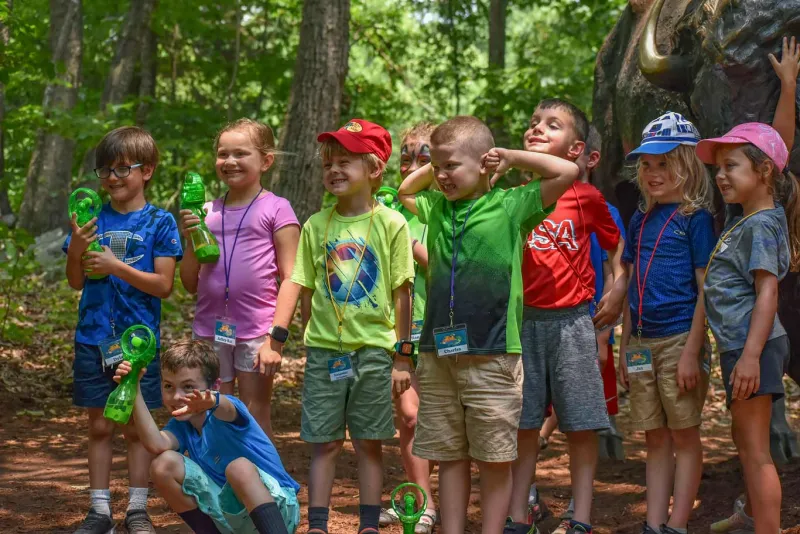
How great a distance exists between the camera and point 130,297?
4.63m

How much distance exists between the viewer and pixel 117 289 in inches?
182

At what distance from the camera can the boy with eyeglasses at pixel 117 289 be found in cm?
446

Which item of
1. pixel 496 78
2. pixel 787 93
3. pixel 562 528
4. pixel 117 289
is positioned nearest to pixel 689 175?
pixel 787 93

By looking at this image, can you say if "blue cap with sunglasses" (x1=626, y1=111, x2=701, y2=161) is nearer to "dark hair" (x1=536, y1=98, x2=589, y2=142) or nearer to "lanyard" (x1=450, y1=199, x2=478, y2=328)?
"dark hair" (x1=536, y1=98, x2=589, y2=142)

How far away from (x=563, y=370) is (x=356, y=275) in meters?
1.02

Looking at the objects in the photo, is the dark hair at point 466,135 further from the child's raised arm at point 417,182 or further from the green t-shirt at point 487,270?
the child's raised arm at point 417,182

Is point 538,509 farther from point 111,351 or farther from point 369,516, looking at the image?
point 111,351

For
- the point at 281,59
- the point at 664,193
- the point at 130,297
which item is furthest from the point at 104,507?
the point at 281,59

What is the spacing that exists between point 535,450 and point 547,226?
3.41 ft

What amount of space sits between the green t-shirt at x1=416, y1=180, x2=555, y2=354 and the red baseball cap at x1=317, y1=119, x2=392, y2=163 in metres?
0.52

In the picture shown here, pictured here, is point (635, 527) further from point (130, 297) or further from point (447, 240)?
point (130, 297)

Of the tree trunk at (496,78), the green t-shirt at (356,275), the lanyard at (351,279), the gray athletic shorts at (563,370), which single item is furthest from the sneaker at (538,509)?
the tree trunk at (496,78)

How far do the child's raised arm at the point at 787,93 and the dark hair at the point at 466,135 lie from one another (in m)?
1.29

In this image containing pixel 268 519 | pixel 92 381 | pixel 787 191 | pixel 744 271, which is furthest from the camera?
pixel 92 381
